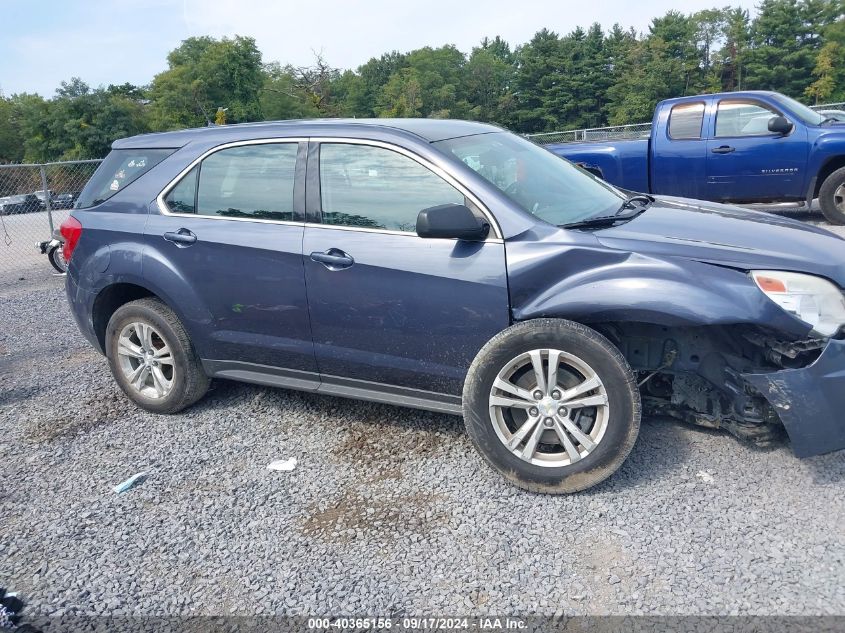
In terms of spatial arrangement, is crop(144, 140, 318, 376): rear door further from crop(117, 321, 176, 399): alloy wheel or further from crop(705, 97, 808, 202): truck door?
crop(705, 97, 808, 202): truck door

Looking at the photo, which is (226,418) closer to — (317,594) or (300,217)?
(300,217)

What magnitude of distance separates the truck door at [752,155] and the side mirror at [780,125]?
0.26ft

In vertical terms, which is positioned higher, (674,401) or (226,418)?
(674,401)

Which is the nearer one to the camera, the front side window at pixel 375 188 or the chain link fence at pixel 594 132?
the front side window at pixel 375 188

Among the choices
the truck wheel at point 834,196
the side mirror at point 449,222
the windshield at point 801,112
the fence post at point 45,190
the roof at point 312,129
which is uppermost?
the roof at point 312,129

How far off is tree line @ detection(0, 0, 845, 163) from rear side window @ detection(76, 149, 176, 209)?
189ft

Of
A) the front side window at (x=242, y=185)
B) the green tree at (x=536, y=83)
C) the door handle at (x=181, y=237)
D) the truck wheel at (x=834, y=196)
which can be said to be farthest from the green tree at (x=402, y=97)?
Answer: the door handle at (x=181, y=237)

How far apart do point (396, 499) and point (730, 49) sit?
80.8 meters

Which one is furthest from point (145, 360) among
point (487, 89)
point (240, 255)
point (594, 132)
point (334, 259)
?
point (487, 89)

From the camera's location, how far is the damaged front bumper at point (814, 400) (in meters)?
2.91

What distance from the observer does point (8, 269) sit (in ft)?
40.1

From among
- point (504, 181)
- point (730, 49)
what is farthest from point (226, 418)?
point (730, 49)

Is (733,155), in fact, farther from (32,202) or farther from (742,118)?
(32,202)

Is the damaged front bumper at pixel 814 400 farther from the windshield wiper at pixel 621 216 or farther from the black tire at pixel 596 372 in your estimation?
the windshield wiper at pixel 621 216
